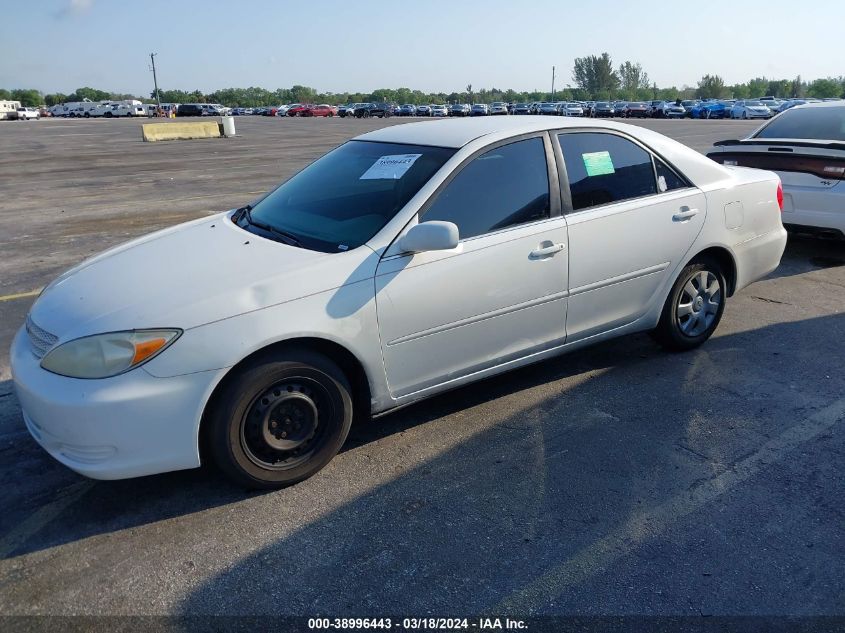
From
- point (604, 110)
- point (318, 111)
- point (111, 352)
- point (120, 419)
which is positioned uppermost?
point (318, 111)

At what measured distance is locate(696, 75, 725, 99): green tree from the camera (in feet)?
398

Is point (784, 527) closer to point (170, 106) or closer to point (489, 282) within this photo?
point (489, 282)

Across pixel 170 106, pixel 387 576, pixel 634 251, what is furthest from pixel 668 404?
pixel 170 106

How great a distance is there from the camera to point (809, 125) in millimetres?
7660

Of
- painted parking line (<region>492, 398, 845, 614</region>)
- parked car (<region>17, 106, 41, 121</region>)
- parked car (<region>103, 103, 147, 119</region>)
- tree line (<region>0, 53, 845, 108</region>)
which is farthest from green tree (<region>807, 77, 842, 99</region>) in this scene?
painted parking line (<region>492, 398, 845, 614</region>)

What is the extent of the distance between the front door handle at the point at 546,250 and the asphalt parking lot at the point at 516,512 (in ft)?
2.99

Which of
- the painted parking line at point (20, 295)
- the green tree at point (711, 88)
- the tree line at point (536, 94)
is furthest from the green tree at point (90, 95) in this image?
the painted parking line at point (20, 295)

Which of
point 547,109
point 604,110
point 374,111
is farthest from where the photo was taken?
point 374,111

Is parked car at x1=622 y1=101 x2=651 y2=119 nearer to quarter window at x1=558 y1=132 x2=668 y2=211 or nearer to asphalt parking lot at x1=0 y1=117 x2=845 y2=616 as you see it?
quarter window at x1=558 y1=132 x2=668 y2=211

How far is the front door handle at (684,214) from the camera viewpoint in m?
4.40

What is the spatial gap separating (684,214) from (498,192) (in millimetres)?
1411

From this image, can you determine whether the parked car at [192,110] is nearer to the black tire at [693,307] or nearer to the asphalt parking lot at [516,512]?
the asphalt parking lot at [516,512]

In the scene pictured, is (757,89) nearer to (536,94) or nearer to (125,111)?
(536,94)

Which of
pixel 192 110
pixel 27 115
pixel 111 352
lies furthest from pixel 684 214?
pixel 27 115
